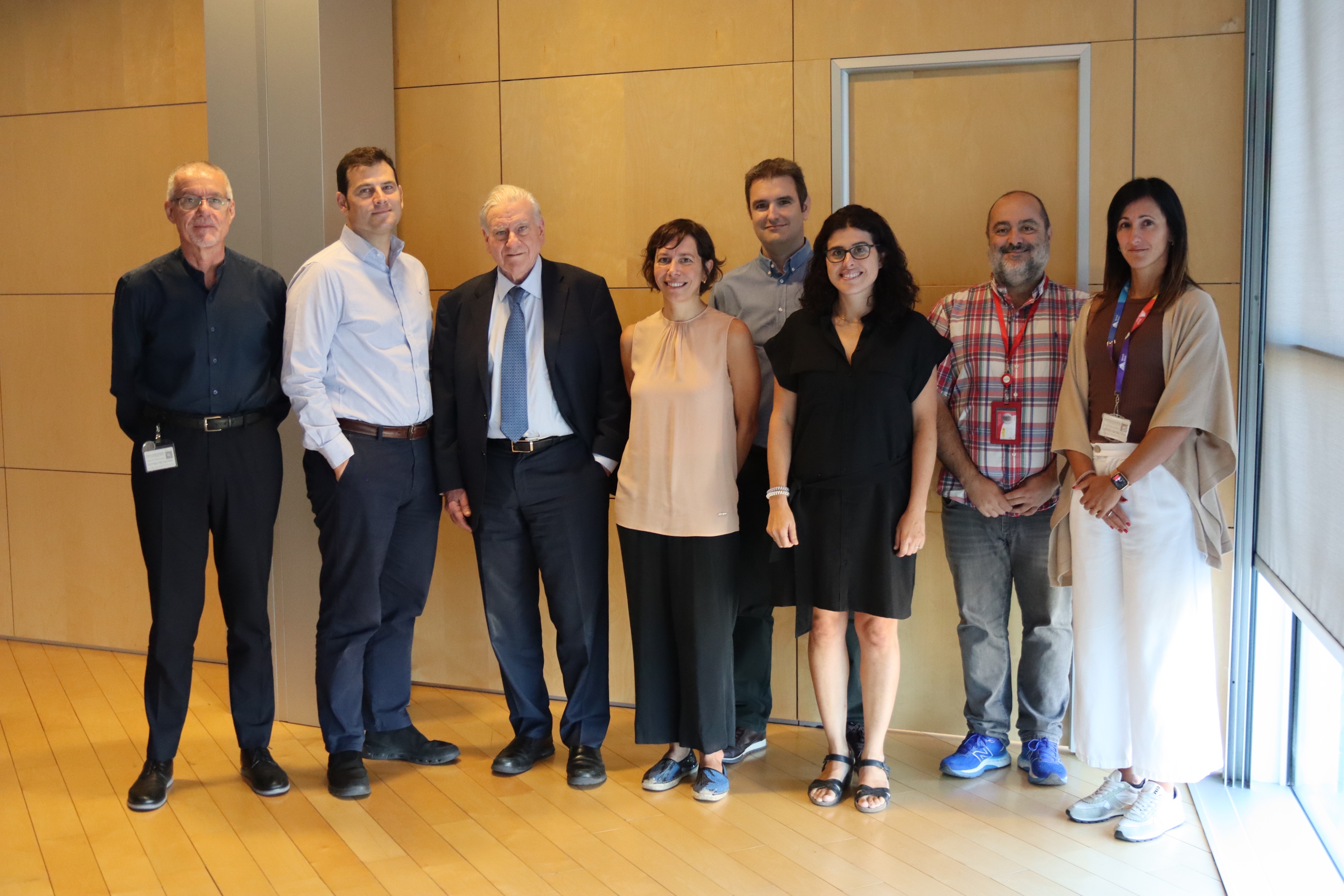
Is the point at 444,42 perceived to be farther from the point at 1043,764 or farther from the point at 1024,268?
the point at 1043,764

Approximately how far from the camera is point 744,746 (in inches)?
167

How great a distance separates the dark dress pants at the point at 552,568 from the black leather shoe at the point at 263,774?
818 mm

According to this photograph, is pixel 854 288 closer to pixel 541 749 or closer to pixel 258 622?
pixel 541 749

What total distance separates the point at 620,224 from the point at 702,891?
8.79ft

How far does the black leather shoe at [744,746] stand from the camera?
165 inches

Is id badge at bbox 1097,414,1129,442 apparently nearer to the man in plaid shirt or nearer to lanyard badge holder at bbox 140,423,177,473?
the man in plaid shirt

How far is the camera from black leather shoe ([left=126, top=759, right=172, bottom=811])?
3801mm

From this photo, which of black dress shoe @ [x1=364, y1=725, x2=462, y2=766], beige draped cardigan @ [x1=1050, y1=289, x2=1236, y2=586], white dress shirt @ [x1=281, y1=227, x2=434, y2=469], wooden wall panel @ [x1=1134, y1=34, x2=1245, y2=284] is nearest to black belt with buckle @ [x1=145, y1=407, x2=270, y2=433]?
white dress shirt @ [x1=281, y1=227, x2=434, y2=469]

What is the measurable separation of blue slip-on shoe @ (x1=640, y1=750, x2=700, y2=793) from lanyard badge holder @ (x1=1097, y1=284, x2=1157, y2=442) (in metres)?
1.73

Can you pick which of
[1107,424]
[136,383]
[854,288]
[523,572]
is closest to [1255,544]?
[1107,424]

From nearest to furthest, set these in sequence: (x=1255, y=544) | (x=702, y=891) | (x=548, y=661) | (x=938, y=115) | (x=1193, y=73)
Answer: (x=702, y=891), (x=1255, y=544), (x=1193, y=73), (x=938, y=115), (x=548, y=661)

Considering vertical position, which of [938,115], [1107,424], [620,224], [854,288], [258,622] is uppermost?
[938,115]

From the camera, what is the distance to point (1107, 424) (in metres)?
3.47

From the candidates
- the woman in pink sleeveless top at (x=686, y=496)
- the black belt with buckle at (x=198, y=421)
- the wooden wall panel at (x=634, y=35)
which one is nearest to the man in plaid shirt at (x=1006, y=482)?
the woman in pink sleeveless top at (x=686, y=496)
